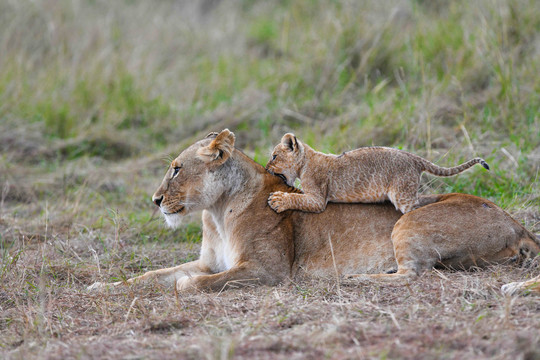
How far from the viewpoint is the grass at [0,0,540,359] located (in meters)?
3.52

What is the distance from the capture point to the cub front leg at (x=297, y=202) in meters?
4.89

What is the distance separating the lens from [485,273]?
4.43 meters

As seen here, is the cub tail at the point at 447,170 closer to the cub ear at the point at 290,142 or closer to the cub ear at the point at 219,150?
the cub ear at the point at 290,142

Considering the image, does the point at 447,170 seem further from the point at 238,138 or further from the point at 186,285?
the point at 238,138

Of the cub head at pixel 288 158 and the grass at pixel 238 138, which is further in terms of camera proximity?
the cub head at pixel 288 158

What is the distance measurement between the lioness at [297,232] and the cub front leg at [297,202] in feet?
0.30

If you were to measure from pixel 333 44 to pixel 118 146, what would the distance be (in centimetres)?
317

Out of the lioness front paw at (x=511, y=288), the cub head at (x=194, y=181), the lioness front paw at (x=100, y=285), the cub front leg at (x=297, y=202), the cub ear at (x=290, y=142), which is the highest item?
the cub ear at (x=290, y=142)

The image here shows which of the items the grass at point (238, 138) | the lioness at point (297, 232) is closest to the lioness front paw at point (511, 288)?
the grass at point (238, 138)

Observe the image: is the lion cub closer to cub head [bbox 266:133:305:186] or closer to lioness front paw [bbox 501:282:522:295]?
cub head [bbox 266:133:305:186]

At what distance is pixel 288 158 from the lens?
5.11 metres

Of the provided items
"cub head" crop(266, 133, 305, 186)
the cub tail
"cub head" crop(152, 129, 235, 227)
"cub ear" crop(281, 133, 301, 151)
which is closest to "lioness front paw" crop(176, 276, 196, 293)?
"cub head" crop(152, 129, 235, 227)

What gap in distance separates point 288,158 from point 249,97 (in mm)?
4572

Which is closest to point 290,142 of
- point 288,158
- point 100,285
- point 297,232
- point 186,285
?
point 288,158
